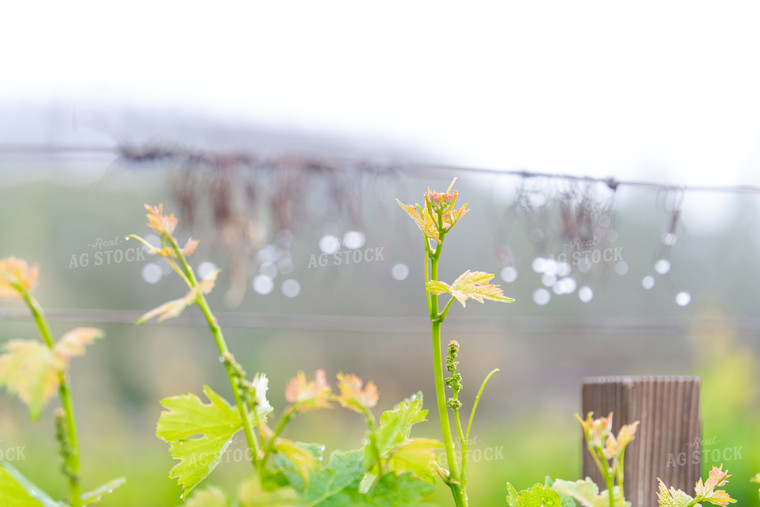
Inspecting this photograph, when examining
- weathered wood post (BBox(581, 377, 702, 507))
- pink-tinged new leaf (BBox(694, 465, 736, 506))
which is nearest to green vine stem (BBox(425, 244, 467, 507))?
pink-tinged new leaf (BBox(694, 465, 736, 506))

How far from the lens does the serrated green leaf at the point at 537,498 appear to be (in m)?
0.26

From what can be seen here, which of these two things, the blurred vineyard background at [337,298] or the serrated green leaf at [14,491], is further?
the blurred vineyard background at [337,298]

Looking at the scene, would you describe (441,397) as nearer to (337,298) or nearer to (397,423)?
(397,423)

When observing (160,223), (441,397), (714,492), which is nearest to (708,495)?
(714,492)

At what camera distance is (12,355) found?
166mm

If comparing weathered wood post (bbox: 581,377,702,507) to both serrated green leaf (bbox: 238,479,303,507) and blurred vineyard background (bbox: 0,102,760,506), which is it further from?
blurred vineyard background (bbox: 0,102,760,506)

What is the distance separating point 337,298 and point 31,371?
2627mm

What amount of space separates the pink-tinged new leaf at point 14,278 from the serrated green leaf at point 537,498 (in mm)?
192

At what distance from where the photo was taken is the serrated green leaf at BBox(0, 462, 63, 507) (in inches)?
7.4

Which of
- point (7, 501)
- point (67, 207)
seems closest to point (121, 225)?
point (67, 207)

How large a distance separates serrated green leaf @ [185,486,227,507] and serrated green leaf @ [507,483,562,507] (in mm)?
130

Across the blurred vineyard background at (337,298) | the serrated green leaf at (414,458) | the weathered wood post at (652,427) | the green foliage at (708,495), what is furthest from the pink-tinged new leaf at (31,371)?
the blurred vineyard background at (337,298)

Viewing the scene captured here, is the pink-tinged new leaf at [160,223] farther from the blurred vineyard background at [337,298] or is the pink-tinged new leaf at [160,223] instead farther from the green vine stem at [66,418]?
the blurred vineyard background at [337,298]

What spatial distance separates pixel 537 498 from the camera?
0.86ft
